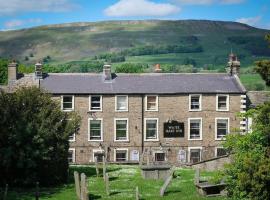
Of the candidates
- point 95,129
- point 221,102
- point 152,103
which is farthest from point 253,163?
point 95,129

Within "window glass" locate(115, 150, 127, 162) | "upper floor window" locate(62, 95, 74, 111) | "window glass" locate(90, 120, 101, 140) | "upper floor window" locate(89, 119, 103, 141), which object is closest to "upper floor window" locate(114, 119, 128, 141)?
"window glass" locate(115, 150, 127, 162)

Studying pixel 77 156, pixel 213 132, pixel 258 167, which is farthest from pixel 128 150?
pixel 258 167

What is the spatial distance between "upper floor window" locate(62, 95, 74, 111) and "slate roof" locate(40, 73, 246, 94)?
63cm

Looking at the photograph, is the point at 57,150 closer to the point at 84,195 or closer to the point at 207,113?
the point at 84,195

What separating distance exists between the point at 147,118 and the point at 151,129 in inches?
55.3

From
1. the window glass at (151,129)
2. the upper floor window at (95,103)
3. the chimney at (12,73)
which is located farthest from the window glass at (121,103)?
the chimney at (12,73)

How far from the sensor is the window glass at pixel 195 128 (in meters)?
63.2

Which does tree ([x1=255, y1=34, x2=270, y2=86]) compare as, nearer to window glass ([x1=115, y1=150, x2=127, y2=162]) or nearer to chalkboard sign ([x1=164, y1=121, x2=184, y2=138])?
chalkboard sign ([x1=164, y1=121, x2=184, y2=138])

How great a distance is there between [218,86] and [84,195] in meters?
34.8

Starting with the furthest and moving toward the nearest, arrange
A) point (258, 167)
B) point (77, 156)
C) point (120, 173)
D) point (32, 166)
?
point (77, 156)
point (120, 173)
point (32, 166)
point (258, 167)

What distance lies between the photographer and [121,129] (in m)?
62.7

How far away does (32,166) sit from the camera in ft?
134

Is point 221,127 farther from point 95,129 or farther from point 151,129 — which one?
point 95,129

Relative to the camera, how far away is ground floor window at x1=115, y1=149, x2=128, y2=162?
2466 inches
